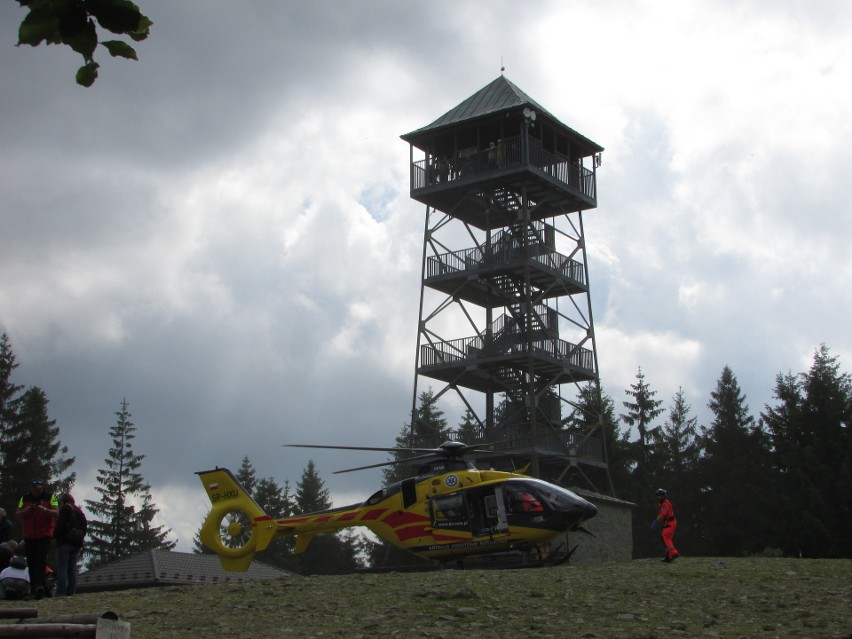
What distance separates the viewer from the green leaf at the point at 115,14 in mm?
7121

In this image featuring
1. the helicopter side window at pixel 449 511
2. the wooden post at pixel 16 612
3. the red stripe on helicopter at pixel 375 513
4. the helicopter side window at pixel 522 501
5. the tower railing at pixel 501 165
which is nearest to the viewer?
the wooden post at pixel 16 612

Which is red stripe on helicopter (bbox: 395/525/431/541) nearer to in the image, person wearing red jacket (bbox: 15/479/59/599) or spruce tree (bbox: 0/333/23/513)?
person wearing red jacket (bbox: 15/479/59/599)

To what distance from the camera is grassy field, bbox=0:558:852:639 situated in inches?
639

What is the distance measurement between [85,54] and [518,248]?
3967cm

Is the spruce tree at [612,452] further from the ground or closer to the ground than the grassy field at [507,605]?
further from the ground

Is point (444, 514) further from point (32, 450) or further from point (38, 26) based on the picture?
point (32, 450)

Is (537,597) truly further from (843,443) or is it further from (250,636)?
(843,443)

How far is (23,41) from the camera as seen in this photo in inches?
283

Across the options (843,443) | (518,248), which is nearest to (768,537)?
(843,443)

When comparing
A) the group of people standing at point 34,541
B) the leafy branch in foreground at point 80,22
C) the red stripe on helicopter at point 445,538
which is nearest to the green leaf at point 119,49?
the leafy branch in foreground at point 80,22

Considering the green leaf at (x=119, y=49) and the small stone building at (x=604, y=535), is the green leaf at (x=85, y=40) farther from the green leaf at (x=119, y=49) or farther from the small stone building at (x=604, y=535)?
the small stone building at (x=604, y=535)

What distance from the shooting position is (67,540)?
884 inches

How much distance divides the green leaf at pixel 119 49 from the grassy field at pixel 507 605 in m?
10.5

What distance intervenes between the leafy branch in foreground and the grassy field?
1069 centimetres
